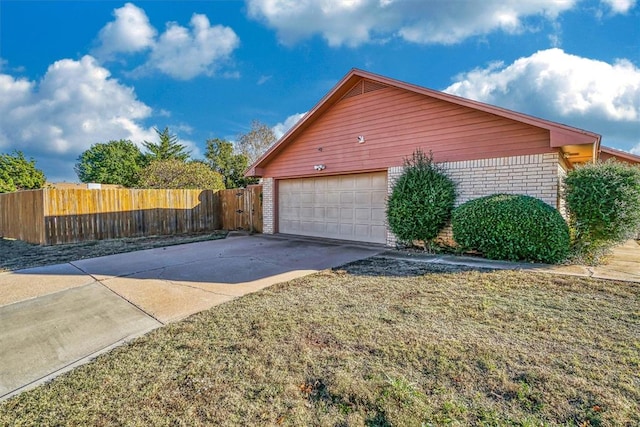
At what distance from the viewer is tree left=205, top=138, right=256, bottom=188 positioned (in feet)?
107

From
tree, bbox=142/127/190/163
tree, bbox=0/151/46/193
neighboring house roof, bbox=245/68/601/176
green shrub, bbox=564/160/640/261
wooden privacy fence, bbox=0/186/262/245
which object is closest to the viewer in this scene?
green shrub, bbox=564/160/640/261

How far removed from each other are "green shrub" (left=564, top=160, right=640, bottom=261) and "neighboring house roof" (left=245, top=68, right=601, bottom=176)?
26.9 inches

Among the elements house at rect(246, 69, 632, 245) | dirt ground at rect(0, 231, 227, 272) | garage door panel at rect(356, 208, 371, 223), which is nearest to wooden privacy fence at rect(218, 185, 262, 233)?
house at rect(246, 69, 632, 245)

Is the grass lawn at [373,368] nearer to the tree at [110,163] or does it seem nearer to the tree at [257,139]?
the tree at [257,139]

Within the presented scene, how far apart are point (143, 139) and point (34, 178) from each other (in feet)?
46.0

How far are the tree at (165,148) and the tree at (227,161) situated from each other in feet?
24.4

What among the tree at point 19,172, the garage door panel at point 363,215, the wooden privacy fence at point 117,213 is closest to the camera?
the garage door panel at point 363,215

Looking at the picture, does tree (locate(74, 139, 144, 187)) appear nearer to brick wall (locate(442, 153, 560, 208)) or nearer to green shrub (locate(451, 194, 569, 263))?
brick wall (locate(442, 153, 560, 208))

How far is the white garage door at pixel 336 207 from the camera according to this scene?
9.45m

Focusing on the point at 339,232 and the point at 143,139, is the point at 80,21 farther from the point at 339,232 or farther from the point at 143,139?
the point at 143,139

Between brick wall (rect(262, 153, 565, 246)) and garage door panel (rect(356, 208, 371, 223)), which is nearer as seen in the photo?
brick wall (rect(262, 153, 565, 246))

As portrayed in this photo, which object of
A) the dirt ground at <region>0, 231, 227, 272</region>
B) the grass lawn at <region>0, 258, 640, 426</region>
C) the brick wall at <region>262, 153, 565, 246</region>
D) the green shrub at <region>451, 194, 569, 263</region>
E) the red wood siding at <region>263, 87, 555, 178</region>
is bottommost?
the grass lawn at <region>0, 258, 640, 426</region>

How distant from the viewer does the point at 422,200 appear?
783cm

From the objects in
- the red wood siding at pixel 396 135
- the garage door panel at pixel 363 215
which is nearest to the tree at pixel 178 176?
the red wood siding at pixel 396 135
